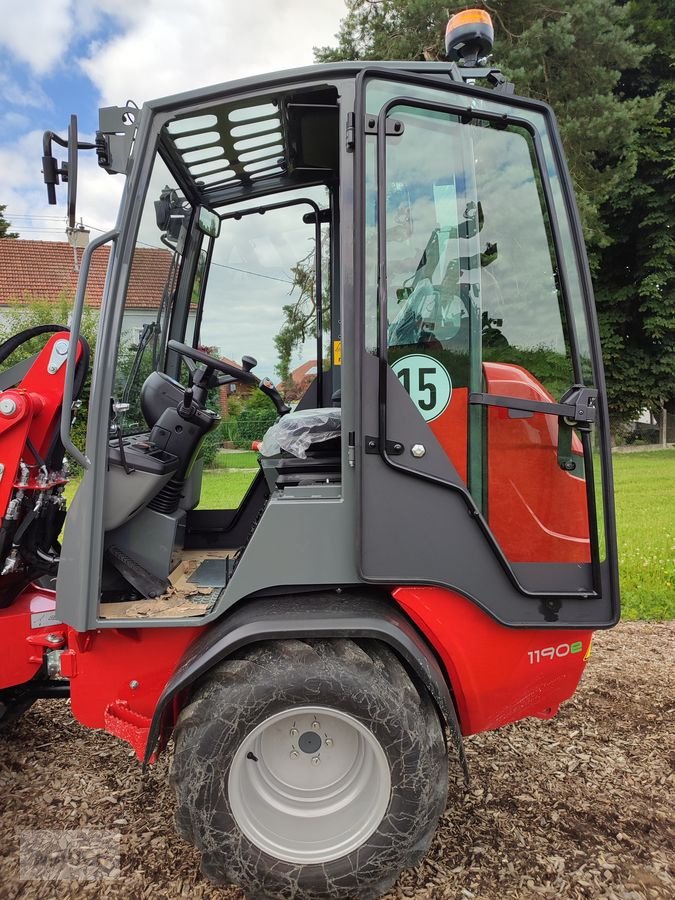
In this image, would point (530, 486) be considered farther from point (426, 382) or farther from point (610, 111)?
point (610, 111)

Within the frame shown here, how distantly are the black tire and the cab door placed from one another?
361 mm

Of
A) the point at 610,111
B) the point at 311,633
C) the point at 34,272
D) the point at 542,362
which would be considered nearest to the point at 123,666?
the point at 311,633

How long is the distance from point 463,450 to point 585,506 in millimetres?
488

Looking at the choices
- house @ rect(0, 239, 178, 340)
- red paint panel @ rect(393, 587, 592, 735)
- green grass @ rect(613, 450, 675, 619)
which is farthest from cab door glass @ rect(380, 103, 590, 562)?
house @ rect(0, 239, 178, 340)

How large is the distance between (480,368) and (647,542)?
5881 millimetres

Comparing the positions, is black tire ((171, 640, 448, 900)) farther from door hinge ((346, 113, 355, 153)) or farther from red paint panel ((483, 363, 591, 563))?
door hinge ((346, 113, 355, 153))

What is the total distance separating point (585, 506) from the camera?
223cm

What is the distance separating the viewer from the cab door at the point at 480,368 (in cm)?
209

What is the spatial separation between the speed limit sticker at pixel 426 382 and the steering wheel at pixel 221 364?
2.77ft

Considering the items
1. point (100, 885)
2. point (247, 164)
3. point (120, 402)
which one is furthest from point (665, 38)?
point (100, 885)

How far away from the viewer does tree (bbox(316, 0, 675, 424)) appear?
1209 cm

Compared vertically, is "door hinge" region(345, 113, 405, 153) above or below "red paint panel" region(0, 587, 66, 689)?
above

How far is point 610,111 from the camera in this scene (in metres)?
12.5

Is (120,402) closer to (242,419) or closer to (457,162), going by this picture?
(242,419)
